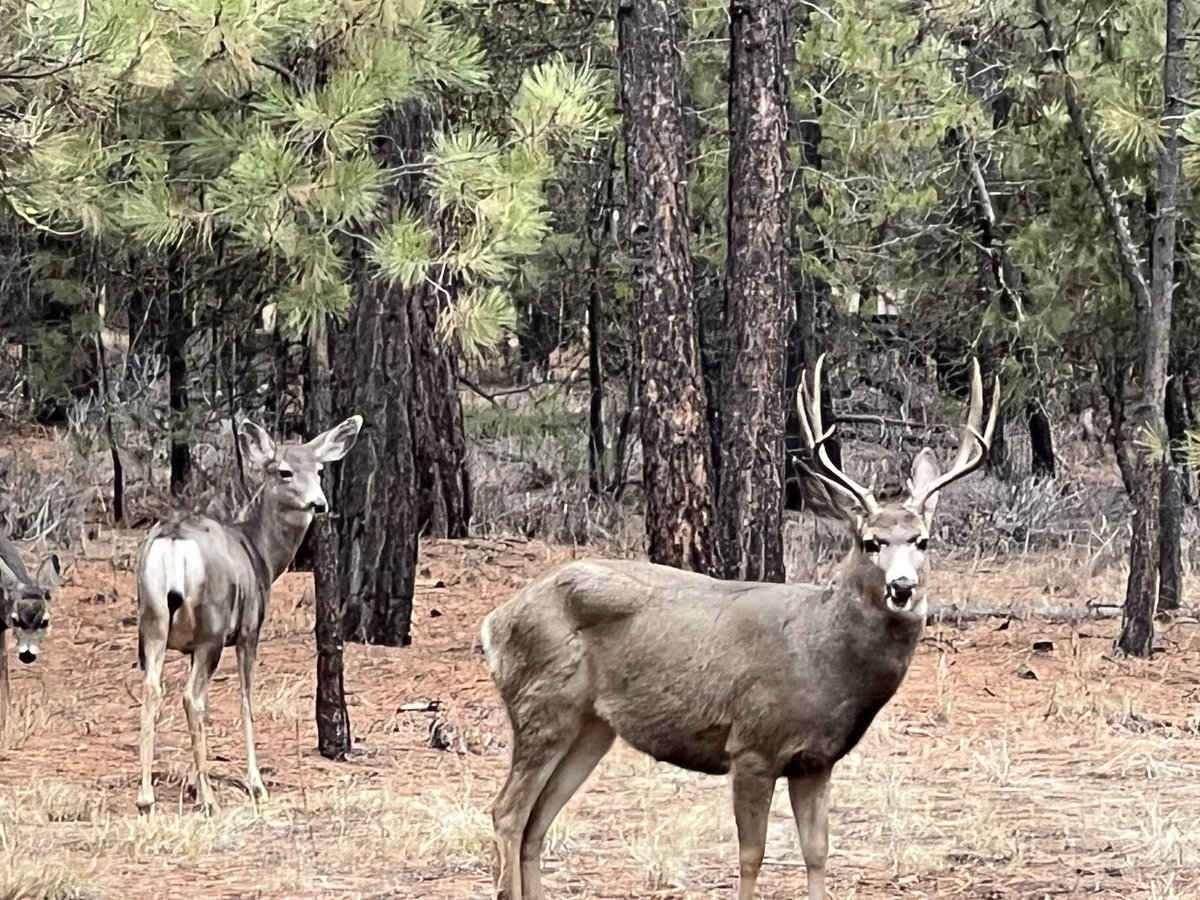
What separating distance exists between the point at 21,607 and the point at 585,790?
3.85 meters

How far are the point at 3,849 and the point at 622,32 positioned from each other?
6.00 meters

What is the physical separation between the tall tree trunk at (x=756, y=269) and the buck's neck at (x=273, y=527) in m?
2.72

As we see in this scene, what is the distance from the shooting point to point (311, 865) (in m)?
8.40

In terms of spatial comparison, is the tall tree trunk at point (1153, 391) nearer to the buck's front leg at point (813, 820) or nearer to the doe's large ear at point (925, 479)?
the doe's large ear at point (925, 479)

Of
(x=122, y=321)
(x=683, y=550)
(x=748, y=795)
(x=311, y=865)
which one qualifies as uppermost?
(x=122, y=321)

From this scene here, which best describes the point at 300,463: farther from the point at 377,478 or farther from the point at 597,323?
the point at 597,323

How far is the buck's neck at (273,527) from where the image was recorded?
1134 cm

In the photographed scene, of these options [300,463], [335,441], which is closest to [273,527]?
[300,463]

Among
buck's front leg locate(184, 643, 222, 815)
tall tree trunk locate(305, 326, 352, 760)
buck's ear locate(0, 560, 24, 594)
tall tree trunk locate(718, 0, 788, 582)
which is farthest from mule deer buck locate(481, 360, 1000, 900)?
buck's ear locate(0, 560, 24, 594)

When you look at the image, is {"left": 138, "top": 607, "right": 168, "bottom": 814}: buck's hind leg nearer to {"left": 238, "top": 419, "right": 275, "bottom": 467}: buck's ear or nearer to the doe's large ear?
{"left": 238, "top": 419, "right": 275, "bottom": 467}: buck's ear

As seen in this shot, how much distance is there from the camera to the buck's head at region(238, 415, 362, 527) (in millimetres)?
11359

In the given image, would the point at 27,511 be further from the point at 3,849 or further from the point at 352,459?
the point at 3,849

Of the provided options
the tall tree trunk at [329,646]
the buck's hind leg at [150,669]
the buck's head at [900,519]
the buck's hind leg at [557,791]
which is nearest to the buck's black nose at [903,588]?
the buck's head at [900,519]

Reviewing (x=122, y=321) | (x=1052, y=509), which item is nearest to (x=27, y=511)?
(x=122, y=321)
